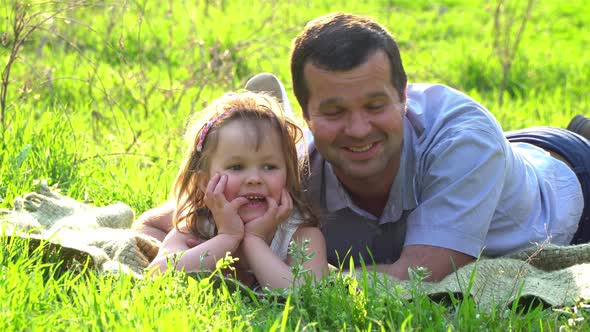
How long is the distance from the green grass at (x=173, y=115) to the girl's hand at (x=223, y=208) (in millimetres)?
244

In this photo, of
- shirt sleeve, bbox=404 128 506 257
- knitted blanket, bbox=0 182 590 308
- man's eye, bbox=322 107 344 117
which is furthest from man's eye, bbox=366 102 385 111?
knitted blanket, bbox=0 182 590 308

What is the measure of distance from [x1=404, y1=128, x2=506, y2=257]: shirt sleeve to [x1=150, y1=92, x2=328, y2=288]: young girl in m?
0.44

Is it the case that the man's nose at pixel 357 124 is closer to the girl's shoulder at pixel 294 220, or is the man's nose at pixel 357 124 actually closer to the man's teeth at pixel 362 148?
the man's teeth at pixel 362 148

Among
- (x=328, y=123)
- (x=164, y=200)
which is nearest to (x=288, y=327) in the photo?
(x=328, y=123)

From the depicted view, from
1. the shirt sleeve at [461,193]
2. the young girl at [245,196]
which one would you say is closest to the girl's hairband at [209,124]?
the young girl at [245,196]

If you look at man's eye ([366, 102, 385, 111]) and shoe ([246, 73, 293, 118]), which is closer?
man's eye ([366, 102, 385, 111])

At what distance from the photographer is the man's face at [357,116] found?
4.09 m

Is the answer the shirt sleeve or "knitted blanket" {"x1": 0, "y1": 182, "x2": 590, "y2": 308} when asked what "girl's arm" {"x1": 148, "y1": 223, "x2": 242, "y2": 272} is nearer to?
"knitted blanket" {"x1": 0, "y1": 182, "x2": 590, "y2": 308}

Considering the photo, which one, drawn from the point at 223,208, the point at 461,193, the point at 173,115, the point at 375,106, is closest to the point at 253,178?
the point at 223,208

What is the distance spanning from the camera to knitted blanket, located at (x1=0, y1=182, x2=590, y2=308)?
3738 millimetres

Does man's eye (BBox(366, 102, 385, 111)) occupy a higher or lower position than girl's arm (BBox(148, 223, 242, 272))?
higher

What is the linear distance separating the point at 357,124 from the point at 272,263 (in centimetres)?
68

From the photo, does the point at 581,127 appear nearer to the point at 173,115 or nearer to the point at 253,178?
the point at 253,178

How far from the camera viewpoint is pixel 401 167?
4.33 meters
